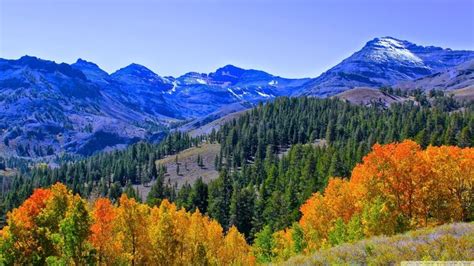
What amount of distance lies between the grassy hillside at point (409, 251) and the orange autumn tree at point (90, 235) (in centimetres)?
2197

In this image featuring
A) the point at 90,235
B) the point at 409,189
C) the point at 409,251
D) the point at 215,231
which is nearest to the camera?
the point at 409,251

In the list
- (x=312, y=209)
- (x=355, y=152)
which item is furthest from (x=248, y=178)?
(x=312, y=209)

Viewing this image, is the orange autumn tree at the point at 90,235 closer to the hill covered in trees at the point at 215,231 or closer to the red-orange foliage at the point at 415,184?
the hill covered in trees at the point at 215,231

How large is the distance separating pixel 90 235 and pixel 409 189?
4392 cm

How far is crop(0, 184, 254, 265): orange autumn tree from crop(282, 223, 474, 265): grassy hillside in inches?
865

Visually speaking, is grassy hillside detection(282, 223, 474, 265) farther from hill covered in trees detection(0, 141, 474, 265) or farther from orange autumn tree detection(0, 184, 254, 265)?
orange autumn tree detection(0, 184, 254, 265)

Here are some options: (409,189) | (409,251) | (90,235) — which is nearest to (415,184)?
(409,189)

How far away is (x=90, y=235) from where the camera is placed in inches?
1839

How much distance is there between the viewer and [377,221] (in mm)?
55562

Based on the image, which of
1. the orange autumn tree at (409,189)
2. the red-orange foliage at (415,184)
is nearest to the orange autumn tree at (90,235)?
the orange autumn tree at (409,189)

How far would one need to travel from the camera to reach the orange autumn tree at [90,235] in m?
41.1

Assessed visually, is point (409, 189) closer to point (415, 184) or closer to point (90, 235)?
point (415, 184)

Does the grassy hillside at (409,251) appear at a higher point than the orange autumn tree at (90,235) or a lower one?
higher

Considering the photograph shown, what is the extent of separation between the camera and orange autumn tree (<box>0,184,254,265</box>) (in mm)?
41062
